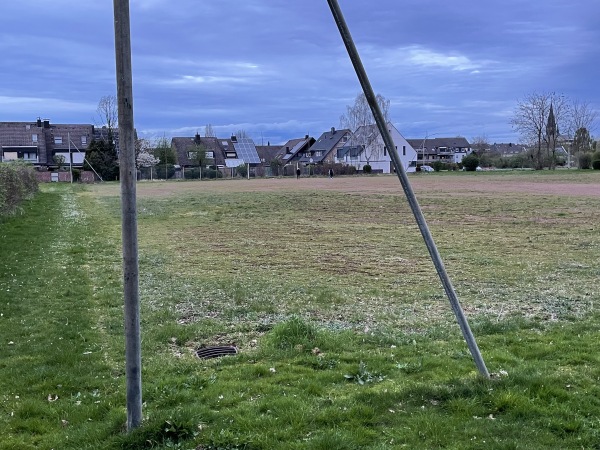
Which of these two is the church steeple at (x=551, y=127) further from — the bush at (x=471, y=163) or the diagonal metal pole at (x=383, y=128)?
the diagonal metal pole at (x=383, y=128)

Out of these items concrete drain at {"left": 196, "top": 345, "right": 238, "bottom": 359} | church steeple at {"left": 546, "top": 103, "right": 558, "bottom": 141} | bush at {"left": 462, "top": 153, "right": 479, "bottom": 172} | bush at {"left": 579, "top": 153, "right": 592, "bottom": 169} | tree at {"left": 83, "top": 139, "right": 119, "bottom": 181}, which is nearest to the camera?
concrete drain at {"left": 196, "top": 345, "right": 238, "bottom": 359}

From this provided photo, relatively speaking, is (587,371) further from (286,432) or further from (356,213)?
(356,213)

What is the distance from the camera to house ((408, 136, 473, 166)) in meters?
135

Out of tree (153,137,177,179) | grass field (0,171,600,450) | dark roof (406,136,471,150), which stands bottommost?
grass field (0,171,600,450)

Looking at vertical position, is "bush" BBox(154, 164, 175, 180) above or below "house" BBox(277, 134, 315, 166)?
below

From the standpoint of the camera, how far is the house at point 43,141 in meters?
86.9

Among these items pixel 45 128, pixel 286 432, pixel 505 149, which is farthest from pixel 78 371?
pixel 505 149

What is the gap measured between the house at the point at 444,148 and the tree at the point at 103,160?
8202cm

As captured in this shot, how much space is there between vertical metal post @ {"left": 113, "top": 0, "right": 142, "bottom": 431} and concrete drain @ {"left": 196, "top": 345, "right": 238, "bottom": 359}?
2007mm

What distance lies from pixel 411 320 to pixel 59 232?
1315 cm

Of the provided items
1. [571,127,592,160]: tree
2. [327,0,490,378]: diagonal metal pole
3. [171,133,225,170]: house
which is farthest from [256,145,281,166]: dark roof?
[327,0,490,378]: diagonal metal pole

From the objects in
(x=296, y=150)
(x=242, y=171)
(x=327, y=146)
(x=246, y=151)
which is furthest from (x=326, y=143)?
(x=242, y=171)

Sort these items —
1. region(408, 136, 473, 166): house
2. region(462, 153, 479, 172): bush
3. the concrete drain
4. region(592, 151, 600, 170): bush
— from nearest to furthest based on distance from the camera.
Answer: the concrete drain → region(592, 151, 600, 170): bush → region(462, 153, 479, 172): bush → region(408, 136, 473, 166): house

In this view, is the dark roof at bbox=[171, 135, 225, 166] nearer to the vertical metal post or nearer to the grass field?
the grass field
